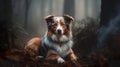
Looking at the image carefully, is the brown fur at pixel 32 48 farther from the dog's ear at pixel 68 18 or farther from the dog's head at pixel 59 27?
the dog's ear at pixel 68 18

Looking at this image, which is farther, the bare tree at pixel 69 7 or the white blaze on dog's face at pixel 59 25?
the bare tree at pixel 69 7

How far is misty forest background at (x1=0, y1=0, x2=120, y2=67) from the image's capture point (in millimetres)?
7203

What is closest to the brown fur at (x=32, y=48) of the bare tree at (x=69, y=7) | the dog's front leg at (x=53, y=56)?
the dog's front leg at (x=53, y=56)

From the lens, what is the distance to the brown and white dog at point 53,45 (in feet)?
23.4

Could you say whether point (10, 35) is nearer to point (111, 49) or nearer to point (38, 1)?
point (38, 1)

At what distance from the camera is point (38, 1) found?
7.25 metres

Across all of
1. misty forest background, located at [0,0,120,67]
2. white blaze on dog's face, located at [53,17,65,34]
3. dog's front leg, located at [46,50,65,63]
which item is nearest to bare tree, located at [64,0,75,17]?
misty forest background, located at [0,0,120,67]

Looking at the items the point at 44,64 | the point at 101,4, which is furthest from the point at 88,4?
the point at 44,64

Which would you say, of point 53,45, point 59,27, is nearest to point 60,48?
point 53,45

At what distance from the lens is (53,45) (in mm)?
7176

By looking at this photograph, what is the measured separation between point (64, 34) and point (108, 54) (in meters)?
0.47

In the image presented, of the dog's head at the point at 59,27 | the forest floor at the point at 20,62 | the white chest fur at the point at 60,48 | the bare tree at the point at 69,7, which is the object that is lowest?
the forest floor at the point at 20,62

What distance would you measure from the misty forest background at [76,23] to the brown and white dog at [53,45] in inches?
2.0

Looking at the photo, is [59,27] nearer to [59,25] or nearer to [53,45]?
[59,25]
